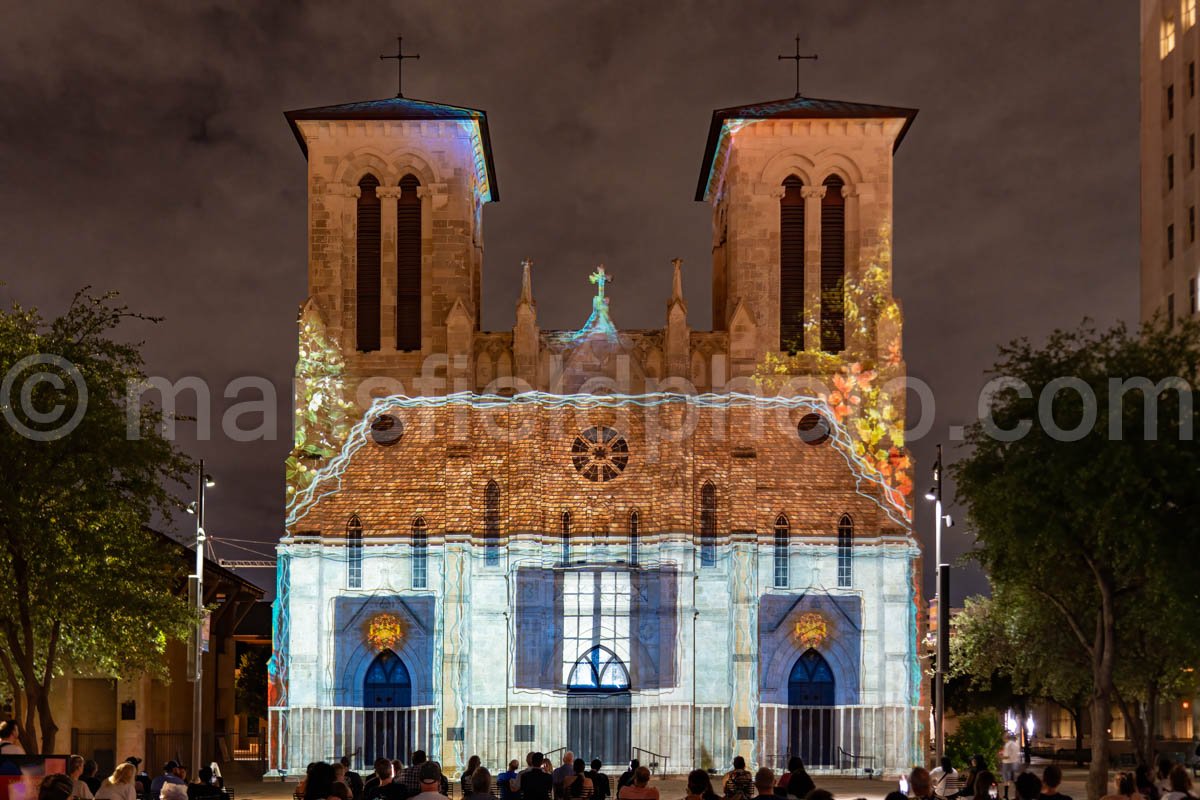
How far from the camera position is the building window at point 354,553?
45.0 m

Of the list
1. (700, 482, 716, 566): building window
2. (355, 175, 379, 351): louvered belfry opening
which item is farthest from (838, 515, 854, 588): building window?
(355, 175, 379, 351): louvered belfry opening

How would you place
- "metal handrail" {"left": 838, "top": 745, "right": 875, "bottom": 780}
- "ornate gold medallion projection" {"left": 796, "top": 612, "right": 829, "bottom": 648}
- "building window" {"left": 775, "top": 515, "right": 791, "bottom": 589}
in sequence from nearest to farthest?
1. "metal handrail" {"left": 838, "top": 745, "right": 875, "bottom": 780}
2. "ornate gold medallion projection" {"left": 796, "top": 612, "right": 829, "bottom": 648}
3. "building window" {"left": 775, "top": 515, "right": 791, "bottom": 589}

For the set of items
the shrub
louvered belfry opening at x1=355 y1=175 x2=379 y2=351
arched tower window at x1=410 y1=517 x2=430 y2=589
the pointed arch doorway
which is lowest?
the pointed arch doorway

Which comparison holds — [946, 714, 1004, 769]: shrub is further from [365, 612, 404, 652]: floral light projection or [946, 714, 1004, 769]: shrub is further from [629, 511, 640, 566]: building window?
[365, 612, 404, 652]: floral light projection

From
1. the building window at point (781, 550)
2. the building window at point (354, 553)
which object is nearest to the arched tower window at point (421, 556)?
the building window at point (354, 553)

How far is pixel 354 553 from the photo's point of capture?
45.2 metres

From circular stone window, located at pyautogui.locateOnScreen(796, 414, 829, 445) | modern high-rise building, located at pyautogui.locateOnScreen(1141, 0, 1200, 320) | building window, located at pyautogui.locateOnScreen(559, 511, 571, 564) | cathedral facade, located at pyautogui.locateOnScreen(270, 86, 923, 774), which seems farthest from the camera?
modern high-rise building, located at pyautogui.locateOnScreen(1141, 0, 1200, 320)

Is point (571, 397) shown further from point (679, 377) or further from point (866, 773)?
point (866, 773)

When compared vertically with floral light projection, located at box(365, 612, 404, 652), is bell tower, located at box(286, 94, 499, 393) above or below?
above

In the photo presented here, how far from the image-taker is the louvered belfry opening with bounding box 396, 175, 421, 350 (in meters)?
47.3

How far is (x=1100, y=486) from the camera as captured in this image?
2956 cm

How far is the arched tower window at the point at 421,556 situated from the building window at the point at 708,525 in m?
7.76

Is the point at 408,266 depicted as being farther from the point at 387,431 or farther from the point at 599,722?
the point at 599,722

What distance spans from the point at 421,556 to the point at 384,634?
2.41 meters
